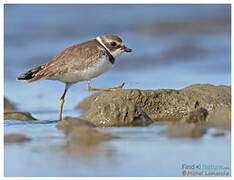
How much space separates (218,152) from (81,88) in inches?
240

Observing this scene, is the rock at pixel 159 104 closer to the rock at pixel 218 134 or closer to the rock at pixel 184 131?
the rock at pixel 218 134

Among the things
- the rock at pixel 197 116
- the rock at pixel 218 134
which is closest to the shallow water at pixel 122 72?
the rock at pixel 218 134

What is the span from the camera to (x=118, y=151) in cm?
518

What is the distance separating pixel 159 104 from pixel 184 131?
1.46 meters

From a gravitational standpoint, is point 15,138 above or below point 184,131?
below

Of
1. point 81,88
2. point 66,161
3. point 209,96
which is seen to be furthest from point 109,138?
point 81,88

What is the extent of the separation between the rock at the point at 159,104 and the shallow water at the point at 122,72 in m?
0.42

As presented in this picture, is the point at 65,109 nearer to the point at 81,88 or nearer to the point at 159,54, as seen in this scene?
the point at 81,88

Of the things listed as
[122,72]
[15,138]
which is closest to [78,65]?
[15,138]

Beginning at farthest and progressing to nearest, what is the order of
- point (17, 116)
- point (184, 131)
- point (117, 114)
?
point (17, 116) → point (117, 114) → point (184, 131)

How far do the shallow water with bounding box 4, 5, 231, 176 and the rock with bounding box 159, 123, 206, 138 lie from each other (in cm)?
10

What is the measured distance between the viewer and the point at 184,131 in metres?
5.66

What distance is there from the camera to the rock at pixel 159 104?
6.61 meters

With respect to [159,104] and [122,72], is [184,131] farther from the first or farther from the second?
[122,72]
